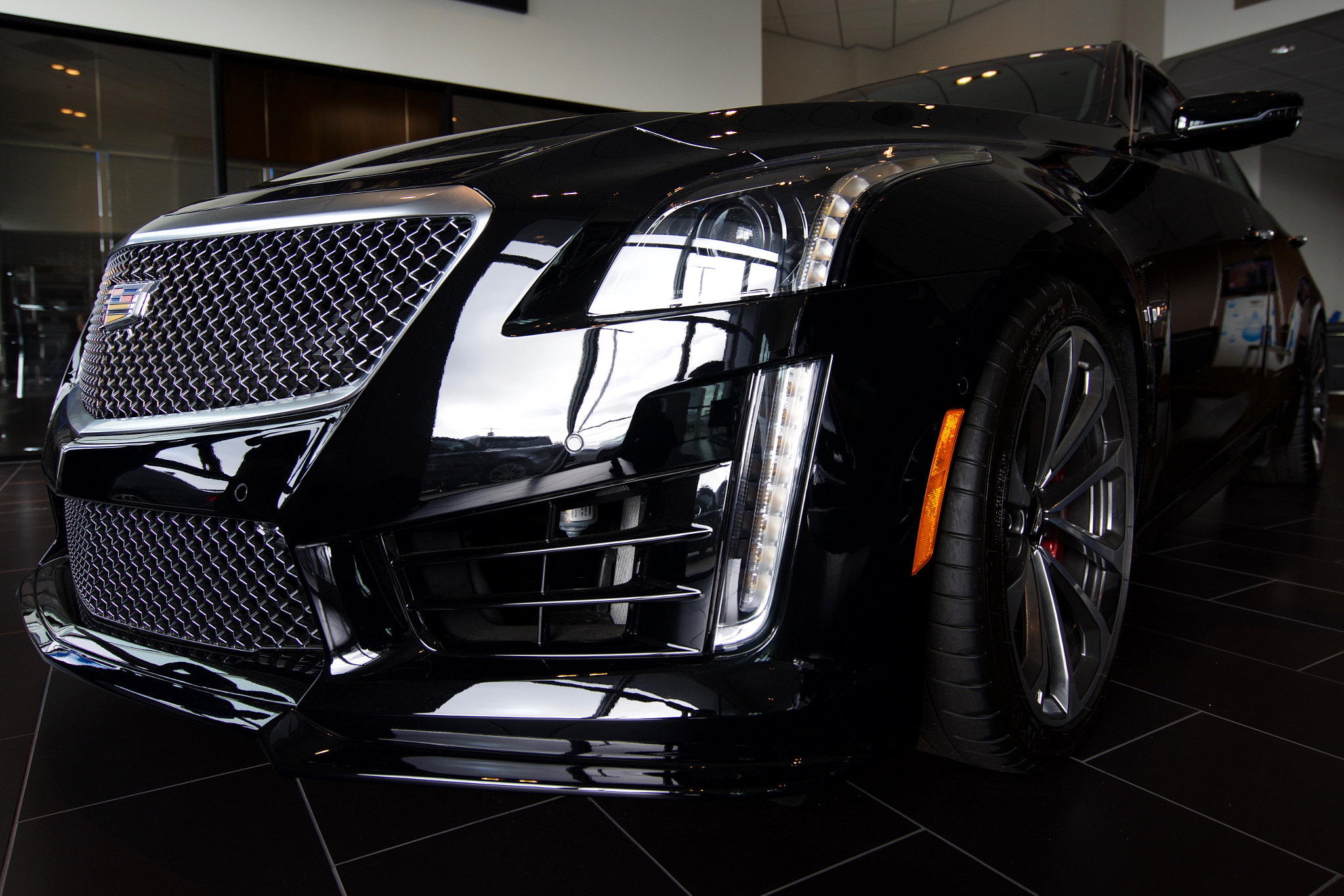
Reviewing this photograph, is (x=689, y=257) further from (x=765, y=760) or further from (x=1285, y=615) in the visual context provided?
(x=1285, y=615)

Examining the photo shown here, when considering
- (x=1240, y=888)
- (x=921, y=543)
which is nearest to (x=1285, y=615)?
(x=1240, y=888)

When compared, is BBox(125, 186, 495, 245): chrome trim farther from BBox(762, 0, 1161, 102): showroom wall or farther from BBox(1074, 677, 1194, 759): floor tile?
BBox(762, 0, 1161, 102): showroom wall

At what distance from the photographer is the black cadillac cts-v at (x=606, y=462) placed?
2.84 ft

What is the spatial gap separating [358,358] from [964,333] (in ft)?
2.29

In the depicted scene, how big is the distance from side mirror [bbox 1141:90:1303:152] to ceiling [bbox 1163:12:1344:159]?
620 cm

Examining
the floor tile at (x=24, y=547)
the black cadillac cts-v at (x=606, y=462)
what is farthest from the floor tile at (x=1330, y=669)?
the floor tile at (x=24, y=547)

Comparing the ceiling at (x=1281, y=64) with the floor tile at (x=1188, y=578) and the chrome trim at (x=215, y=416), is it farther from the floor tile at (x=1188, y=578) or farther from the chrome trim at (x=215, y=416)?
the chrome trim at (x=215, y=416)

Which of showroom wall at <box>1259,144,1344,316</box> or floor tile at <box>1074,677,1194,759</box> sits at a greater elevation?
showroom wall at <box>1259,144,1344,316</box>

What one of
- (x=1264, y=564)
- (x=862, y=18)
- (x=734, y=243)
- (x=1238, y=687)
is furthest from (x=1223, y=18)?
(x=734, y=243)

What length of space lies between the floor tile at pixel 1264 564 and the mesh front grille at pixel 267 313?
6.61 feet

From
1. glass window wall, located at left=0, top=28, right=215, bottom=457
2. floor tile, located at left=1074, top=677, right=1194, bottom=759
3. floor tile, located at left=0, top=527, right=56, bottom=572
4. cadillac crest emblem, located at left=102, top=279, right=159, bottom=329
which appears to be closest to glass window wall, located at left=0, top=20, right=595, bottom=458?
glass window wall, located at left=0, top=28, right=215, bottom=457

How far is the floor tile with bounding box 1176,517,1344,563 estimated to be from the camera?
97.6 inches

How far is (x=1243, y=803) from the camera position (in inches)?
44.8

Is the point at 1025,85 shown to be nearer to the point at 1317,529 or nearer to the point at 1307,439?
the point at 1317,529
